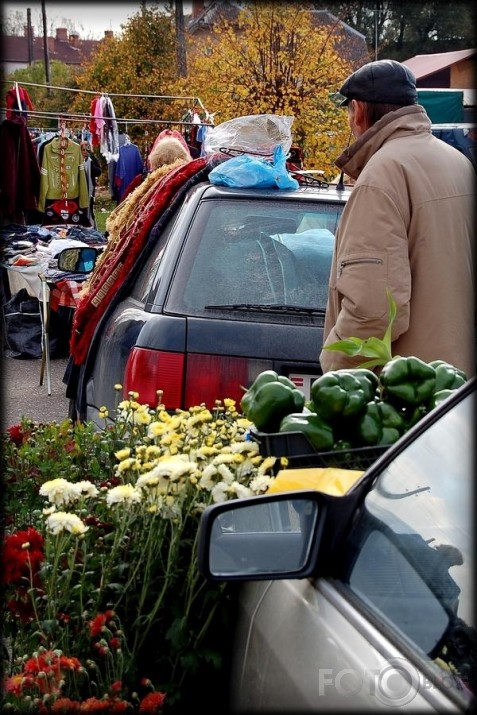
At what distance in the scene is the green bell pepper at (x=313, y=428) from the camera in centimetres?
236

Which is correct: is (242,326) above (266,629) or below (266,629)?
above

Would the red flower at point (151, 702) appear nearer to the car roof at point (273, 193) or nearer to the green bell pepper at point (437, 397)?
the green bell pepper at point (437, 397)

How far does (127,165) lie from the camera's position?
58.3ft

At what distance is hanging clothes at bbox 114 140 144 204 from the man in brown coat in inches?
558

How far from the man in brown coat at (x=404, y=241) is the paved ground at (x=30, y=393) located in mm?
4587

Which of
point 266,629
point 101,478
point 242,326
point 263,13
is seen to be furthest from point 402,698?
point 263,13

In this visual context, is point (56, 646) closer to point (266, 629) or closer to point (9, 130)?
point (266, 629)

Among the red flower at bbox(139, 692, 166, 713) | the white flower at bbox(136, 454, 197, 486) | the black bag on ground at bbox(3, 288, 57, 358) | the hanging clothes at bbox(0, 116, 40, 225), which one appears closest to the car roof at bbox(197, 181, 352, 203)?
the white flower at bbox(136, 454, 197, 486)

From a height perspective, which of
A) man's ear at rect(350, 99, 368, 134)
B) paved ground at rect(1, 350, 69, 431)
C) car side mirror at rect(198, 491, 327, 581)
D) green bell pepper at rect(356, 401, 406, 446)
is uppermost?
man's ear at rect(350, 99, 368, 134)

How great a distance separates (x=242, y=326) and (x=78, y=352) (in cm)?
137

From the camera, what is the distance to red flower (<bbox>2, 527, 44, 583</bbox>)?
2.52 metres

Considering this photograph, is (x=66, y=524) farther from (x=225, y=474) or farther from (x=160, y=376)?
(x=160, y=376)

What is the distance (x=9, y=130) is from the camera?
573 inches

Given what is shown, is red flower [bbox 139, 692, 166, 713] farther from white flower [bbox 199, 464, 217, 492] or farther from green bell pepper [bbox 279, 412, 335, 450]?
green bell pepper [bbox 279, 412, 335, 450]
